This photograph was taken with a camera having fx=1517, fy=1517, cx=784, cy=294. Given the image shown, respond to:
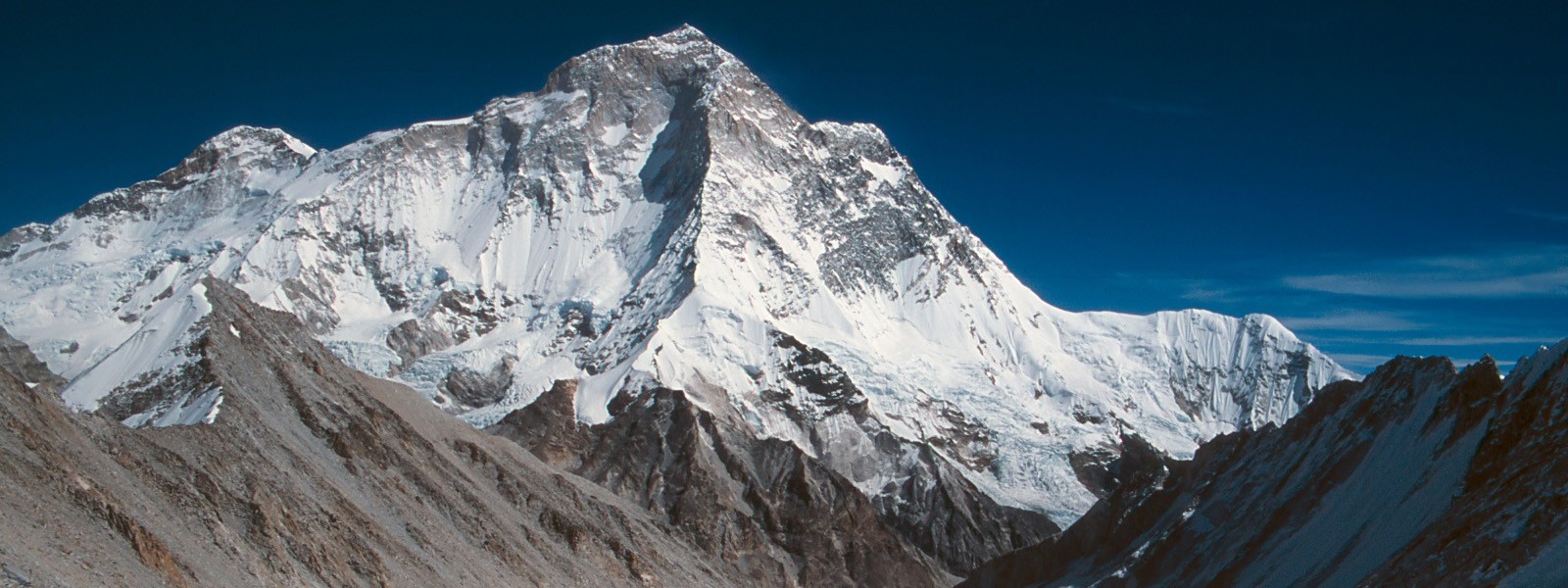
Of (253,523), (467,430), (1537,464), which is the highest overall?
(467,430)

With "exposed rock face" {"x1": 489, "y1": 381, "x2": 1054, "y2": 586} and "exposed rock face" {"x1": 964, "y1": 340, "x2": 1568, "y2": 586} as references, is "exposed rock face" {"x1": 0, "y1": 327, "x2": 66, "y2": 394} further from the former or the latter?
"exposed rock face" {"x1": 964, "y1": 340, "x2": 1568, "y2": 586}

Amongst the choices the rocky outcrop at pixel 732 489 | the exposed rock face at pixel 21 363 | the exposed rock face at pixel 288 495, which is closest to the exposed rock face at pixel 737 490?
the rocky outcrop at pixel 732 489

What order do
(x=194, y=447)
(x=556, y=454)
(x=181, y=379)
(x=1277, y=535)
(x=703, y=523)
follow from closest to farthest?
1. (x=194, y=447)
2. (x=1277, y=535)
3. (x=181, y=379)
4. (x=703, y=523)
5. (x=556, y=454)

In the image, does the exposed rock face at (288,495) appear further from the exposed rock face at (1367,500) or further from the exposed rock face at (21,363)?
the exposed rock face at (1367,500)

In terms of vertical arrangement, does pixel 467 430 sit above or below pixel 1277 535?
above

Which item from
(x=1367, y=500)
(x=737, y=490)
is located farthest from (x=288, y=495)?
(x=737, y=490)

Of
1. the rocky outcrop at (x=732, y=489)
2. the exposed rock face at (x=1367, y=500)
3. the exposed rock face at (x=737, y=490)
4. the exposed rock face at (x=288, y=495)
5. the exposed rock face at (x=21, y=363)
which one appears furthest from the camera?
the exposed rock face at (x=737, y=490)

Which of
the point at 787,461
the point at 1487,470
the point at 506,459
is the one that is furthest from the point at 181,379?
the point at 787,461

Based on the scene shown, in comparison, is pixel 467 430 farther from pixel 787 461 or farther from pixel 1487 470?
pixel 1487 470

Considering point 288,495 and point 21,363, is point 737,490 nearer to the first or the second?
point 21,363
